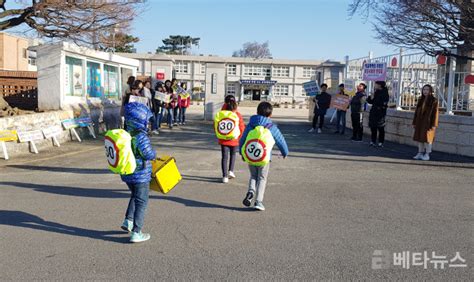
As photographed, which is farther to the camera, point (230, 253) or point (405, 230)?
point (405, 230)

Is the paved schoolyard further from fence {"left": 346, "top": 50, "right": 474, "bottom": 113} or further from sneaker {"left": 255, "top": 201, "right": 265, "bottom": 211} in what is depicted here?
fence {"left": 346, "top": 50, "right": 474, "bottom": 113}

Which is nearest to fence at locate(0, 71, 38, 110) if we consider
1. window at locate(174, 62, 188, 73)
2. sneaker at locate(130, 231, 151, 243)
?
sneaker at locate(130, 231, 151, 243)

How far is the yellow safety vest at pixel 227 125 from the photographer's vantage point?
7.93 m

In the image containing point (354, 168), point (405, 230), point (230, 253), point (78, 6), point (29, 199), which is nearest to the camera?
point (230, 253)

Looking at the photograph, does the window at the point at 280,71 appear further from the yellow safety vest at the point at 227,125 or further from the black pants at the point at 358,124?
the yellow safety vest at the point at 227,125

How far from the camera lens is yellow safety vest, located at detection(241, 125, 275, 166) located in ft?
20.2

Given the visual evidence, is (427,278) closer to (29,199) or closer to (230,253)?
(230,253)

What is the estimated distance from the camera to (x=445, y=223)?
5.86m

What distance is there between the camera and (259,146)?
6.13 metres

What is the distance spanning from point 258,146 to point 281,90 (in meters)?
73.5

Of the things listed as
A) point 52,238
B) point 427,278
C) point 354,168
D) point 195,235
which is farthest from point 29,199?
point 354,168

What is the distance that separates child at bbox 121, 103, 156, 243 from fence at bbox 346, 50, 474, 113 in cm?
933

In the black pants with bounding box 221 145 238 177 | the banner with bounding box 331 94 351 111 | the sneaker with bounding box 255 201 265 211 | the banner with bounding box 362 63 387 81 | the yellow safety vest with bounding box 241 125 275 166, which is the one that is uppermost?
the banner with bounding box 362 63 387 81

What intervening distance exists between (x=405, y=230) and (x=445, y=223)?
0.72m
